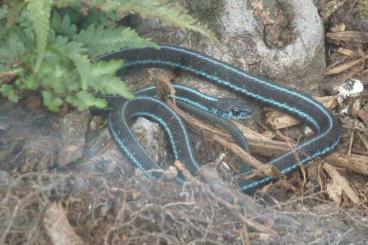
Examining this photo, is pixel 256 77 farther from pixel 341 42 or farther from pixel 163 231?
pixel 163 231

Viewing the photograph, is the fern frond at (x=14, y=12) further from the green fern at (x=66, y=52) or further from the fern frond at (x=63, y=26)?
the fern frond at (x=63, y=26)

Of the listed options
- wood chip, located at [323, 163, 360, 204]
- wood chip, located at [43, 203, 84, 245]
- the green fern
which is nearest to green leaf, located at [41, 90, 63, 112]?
the green fern

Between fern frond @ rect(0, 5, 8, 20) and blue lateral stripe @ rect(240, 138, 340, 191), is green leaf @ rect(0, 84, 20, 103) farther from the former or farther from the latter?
blue lateral stripe @ rect(240, 138, 340, 191)

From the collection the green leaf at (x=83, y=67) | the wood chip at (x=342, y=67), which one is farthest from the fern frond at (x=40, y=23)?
the wood chip at (x=342, y=67)

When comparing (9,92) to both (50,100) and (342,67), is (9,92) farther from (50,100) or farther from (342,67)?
(342,67)

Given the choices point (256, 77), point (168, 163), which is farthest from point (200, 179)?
point (256, 77)
